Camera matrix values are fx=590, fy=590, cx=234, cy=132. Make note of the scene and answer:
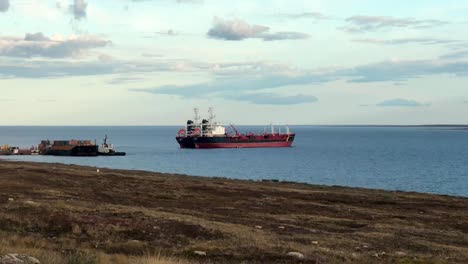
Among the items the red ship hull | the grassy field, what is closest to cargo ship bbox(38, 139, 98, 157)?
the red ship hull

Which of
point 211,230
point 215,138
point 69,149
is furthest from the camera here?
point 215,138

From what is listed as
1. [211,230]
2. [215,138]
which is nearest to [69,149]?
[215,138]

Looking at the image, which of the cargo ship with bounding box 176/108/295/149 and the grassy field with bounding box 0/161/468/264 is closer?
the grassy field with bounding box 0/161/468/264

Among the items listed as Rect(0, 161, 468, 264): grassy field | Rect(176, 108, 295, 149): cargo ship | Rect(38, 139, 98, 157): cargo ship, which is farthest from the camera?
Rect(176, 108, 295, 149): cargo ship

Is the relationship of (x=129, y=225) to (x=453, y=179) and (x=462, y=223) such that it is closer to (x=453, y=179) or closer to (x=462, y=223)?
(x=462, y=223)

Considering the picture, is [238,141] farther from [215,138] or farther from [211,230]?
[211,230]

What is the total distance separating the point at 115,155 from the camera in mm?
129625

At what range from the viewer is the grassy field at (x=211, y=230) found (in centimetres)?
1555

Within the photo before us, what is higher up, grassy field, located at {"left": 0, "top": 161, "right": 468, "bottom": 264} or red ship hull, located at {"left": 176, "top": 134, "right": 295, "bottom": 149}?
red ship hull, located at {"left": 176, "top": 134, "right": 295, "bottom": 149}

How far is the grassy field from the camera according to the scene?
1555cm

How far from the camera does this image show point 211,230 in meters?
19.2

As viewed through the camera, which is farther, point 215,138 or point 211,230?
point 215,138

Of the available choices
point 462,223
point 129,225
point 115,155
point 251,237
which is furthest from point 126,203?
point 115,155

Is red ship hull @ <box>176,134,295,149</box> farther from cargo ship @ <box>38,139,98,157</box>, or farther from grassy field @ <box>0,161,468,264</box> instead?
grassy field @ <box>0,161,468,264</box>
